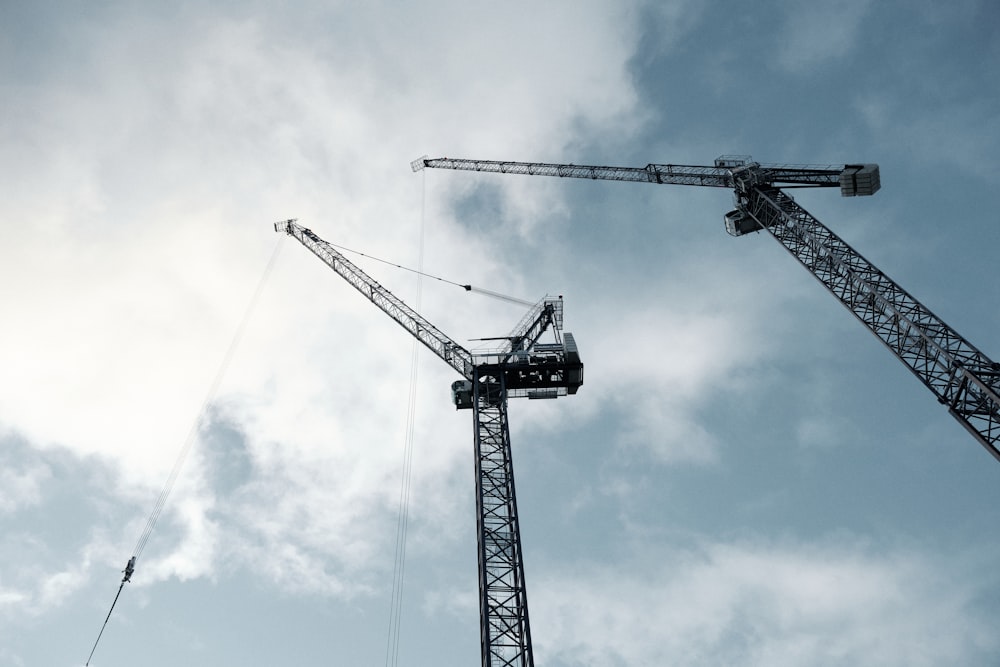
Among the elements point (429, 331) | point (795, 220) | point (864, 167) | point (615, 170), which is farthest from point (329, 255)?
point (864, 167)

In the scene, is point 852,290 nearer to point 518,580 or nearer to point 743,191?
point 743,191

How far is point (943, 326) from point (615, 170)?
145ft

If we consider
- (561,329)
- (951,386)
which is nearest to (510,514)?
(561,329)

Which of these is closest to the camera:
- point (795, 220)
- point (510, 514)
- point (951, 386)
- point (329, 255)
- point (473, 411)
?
point (951, 386)

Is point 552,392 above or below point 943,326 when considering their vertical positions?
above

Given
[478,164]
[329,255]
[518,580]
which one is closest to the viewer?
[518,580]

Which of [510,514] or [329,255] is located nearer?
[510,514]

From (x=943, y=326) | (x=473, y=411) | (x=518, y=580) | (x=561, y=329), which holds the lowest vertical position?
(x=518, y=580)

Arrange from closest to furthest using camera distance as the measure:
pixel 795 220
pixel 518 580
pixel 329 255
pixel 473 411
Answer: pixel 518 580, pixel 473 411, pixel 795 220, pixel 329 255

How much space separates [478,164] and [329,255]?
92.6ft

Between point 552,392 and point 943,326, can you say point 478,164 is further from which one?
point 943,326

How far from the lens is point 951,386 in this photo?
146 ft

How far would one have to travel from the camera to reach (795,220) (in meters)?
61.8

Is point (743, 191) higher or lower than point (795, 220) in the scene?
higher
